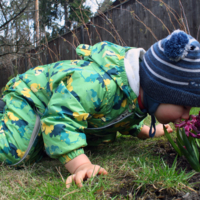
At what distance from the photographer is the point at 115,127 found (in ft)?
6.07

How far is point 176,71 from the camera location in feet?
4.36

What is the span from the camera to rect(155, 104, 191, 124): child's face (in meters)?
1.42

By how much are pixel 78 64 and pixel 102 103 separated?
0.42 m

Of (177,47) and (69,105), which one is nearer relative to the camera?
(177,47)

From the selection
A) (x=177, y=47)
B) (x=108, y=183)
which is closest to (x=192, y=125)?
(x=177, y=47)

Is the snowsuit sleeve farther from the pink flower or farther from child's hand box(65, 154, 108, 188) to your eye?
the pink flower

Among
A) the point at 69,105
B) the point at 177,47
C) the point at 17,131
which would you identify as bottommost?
the point at 17,131

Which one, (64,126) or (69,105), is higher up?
(69,105)

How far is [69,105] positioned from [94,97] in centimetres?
19

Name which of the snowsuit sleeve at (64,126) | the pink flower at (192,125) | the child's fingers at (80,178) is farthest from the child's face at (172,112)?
the child's fingers at (80,178)

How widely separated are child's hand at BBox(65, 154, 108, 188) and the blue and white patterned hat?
0.59 metres

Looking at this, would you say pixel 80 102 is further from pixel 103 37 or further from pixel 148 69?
pixel 103 37

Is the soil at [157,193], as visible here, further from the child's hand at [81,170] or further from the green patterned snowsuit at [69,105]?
the green patterned snowsuit at [69,105]

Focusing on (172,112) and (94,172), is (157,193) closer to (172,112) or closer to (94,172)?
(94,172)
